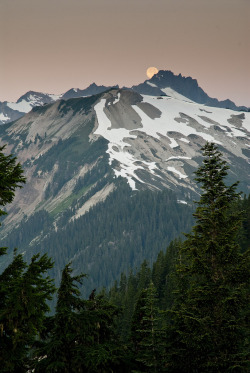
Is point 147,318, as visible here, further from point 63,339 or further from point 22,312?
point 22,312

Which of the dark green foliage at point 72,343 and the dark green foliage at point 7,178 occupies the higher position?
the dark green foliage at point 7,178

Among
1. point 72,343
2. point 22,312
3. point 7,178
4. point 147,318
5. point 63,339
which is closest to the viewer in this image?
point 22,312

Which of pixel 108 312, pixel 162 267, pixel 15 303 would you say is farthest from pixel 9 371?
pixel 162 267

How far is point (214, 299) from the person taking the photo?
19.0m

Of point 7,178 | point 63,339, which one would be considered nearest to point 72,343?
point 63,339

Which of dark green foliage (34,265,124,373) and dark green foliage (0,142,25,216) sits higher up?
dark green foliage (0,142,25,216)

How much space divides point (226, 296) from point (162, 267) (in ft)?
246

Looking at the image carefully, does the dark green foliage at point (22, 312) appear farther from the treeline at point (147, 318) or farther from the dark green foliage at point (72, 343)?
the dark green foliage at point (72, 343)

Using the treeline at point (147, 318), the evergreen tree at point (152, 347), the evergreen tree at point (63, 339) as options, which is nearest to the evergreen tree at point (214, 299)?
the treeline at point (147, 318)

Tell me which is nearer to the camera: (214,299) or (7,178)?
(7,178)

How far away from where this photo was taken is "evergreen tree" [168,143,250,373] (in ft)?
59.3

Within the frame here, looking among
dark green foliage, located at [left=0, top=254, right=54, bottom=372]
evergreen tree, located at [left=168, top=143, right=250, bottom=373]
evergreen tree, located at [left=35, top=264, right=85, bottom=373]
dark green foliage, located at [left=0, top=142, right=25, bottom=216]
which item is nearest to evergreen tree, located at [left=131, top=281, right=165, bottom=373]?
evergreen tree, located at [left=168, top=143, right=250, bottom=373]

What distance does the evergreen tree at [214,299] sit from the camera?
18062 mm

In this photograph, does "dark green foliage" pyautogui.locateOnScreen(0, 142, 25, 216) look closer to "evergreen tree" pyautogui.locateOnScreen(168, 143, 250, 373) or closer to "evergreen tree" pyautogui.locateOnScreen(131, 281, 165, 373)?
"evergreen tree" pyautogui.locateOnScreen(131, 281, 165, 373)
